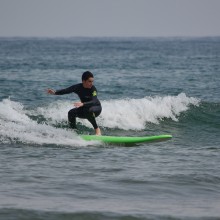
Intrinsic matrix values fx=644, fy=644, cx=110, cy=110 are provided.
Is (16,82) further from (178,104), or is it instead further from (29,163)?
(29,163)

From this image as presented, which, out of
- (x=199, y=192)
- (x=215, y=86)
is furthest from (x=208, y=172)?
(x=215, y=86)

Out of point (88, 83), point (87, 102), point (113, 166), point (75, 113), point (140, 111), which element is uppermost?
point (88, 83)

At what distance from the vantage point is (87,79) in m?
14.5

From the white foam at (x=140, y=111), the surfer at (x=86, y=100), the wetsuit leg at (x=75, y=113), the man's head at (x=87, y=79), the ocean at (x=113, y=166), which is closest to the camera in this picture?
the ocean at (x=113, y=166)

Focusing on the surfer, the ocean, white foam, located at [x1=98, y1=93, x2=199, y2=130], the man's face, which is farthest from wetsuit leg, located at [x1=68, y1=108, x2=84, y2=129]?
white foam, located at [x1=98, y1=93, x2=199, y2=130]

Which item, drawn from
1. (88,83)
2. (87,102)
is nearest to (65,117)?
(87,102)

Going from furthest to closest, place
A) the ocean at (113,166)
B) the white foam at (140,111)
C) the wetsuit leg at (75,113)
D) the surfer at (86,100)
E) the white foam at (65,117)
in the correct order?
the white foam at (140,111) < the wetsuit leg at (75,113) < the white foam at (65,117) < the surfer at (86,100) < the ocean at (113,166)

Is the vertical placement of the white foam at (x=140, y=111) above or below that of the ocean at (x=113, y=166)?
below

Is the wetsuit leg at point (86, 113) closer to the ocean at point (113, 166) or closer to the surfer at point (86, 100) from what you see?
the surfer at point (86, 100)

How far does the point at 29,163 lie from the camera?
12.0 m

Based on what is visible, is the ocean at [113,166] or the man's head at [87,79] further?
the man's head at [87,79]

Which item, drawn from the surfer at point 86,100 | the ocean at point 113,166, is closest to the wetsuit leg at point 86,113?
the surfer at point 86,100

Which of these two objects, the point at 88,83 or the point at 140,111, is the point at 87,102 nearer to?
the point at 88,83

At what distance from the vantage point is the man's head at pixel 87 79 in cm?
1449
